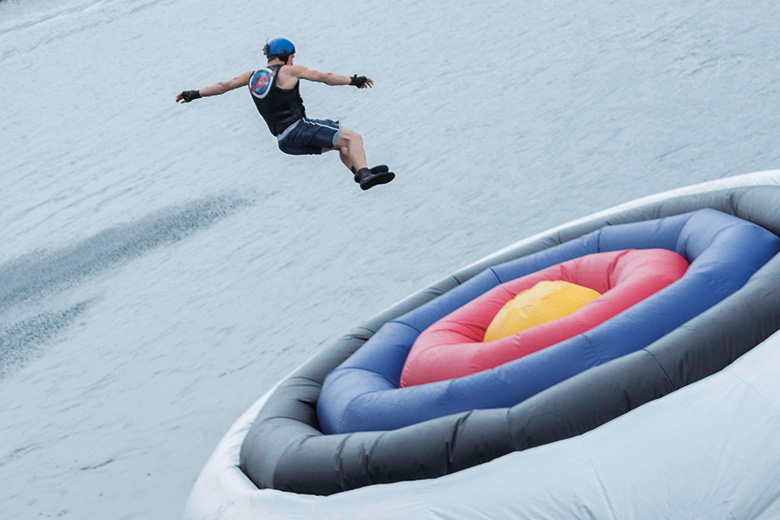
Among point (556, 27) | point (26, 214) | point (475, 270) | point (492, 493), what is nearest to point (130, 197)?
point (26, 214)

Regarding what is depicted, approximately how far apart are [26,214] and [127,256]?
2248 millimetres

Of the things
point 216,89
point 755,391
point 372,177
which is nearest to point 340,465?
point 755,391

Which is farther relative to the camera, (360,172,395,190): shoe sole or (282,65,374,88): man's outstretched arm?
(360,172,395,190): shoe sole

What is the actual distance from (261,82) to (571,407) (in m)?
2.66

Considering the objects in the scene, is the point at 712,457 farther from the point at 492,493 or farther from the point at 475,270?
the point at 475,270

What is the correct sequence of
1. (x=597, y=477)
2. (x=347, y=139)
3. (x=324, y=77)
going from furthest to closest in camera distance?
(x=347, y=139) < (x=324, y=77) < (x=597, y=477)

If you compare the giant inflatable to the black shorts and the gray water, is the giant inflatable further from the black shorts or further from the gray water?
the black shorts

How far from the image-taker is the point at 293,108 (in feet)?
13.1

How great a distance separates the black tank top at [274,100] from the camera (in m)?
3.84

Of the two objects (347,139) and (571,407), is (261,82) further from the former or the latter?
(571,407)

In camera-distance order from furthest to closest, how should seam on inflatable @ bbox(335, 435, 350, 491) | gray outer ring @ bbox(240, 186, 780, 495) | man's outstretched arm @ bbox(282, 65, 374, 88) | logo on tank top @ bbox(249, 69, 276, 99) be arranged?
logo on tank top @ bbox(249, 69, 276, 99) < man's outstretched arm @ bbox(282, 65, 374, 88) < seam on inflatable @ bbox(335, 435, 350, 491) < gray outer ring @ bbox(240, 186, 780, 495)

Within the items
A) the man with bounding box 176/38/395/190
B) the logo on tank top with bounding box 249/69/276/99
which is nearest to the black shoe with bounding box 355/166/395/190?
the man with bounding box 176/38/395/190

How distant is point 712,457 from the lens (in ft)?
5.27

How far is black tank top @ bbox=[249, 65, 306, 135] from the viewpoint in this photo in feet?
12.6
